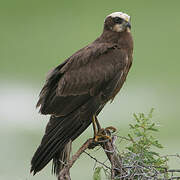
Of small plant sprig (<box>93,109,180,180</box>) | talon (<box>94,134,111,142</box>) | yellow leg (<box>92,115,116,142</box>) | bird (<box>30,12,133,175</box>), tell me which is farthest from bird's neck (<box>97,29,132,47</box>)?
small plant sprig (<box>93,109,180,180</box>)

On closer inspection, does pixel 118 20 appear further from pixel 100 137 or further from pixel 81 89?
pixel 100 137

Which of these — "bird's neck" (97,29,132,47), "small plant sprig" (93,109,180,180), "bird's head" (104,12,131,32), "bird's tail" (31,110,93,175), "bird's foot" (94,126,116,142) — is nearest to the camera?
"small plant sprig" (93,109,180,180)

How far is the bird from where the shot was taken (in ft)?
11.5

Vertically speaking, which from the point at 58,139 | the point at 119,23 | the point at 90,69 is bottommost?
the point at 58,139

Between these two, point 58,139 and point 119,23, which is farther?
point 119,23

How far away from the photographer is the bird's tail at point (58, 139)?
342 cm

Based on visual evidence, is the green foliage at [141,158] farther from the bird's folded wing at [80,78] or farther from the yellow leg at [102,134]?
the bird's folded wing at [80,78]

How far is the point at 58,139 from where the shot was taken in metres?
3.48

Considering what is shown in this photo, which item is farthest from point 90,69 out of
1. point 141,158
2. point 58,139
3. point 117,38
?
point 141,158

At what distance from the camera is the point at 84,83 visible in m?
3.86

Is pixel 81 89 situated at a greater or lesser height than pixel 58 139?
greater

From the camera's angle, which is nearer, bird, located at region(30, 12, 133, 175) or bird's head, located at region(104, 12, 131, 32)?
bird, located at region(30, 12, 133, 175)

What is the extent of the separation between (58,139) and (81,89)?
489 millimetres

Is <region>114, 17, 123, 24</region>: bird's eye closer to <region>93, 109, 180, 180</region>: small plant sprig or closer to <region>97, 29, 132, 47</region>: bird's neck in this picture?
<region>97, 29, 132, 47</region>: bird's neck
